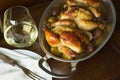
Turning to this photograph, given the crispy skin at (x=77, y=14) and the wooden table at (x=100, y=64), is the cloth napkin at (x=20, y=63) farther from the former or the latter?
the crispy skin at (x=77, y=14)

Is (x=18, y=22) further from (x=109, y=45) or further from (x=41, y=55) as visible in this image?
(x=109, y=45)

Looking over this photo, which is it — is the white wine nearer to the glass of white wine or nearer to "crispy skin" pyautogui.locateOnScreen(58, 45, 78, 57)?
the glass of white wine

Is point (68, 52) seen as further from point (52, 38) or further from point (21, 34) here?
point (21, 34)

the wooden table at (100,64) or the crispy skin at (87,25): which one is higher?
the crispy skin at (87,25)

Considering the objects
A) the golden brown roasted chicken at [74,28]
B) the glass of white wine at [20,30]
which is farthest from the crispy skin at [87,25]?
the glass of white wine at [20,30]

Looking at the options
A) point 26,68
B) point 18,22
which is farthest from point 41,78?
point 18,22

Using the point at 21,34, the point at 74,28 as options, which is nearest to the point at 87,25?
the point at 74,28

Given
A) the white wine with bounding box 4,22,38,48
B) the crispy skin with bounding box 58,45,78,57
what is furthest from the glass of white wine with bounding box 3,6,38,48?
the crispy skin with bounding box 58,45,78,57
